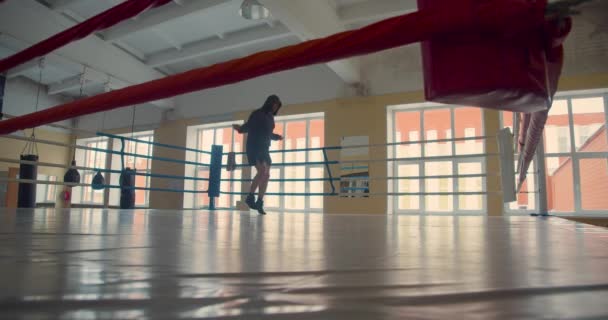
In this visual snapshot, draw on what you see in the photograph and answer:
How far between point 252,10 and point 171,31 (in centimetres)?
246

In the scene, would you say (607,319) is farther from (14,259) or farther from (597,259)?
(14,259)

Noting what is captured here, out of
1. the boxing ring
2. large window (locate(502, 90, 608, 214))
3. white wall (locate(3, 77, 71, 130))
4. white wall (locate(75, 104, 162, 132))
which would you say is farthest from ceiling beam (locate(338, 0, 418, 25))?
white wall (locate(3, 77, 71, 130))

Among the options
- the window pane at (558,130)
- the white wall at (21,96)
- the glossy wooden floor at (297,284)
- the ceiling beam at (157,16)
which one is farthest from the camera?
the white wall at (21,96)

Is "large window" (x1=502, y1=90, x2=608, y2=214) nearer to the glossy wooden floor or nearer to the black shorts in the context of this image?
the black shorts

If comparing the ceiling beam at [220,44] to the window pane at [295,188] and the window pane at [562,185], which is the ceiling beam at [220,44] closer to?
the window pane at [295,188]

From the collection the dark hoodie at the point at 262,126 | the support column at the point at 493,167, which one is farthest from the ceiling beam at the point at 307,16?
the support column at the point at 493,167

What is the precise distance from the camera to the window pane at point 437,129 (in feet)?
20.1

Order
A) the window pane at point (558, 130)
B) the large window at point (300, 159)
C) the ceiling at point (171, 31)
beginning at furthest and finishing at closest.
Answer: the large window at point (300, 159), the window pane at point (558, 130), the ceiling at point (171, 31)

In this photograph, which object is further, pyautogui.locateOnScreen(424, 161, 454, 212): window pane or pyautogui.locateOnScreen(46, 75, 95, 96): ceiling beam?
pyautogui.locateOnScreen(46, 75, 95, 96): ceiling beam

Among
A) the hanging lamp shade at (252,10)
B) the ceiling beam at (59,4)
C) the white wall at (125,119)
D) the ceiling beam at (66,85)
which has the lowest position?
the white wall at (125,119)

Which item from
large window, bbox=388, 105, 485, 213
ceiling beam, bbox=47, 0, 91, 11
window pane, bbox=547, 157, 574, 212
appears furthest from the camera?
large window, bbox=388, 105, 485, 213

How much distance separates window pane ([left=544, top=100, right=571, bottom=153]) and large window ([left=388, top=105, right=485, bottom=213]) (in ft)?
2.91

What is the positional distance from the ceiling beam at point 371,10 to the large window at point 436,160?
162 centimetres

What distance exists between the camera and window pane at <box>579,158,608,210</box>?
513 cm
